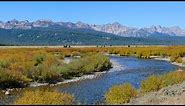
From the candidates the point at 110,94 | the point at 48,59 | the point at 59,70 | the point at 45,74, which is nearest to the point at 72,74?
the point at 59,70

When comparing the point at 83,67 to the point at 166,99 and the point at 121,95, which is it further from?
the point at 166,99

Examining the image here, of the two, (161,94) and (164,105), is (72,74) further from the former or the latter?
(164,105)

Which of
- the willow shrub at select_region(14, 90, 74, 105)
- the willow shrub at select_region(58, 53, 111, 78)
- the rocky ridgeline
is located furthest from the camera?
the willow shrub at select_region(58, 53, 111, 78)

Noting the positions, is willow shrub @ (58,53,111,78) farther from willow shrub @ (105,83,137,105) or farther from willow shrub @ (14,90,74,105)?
willow shrub @ (14,90,74,105)

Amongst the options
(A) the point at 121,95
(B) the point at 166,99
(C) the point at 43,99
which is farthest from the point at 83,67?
(C) the point at 43,99

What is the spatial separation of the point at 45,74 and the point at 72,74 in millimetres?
6318

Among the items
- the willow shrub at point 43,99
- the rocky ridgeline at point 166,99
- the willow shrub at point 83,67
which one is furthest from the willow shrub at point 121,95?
the willow shrub at point 83,67

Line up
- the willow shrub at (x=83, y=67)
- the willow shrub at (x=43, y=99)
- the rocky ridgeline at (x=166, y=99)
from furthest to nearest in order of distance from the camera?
1. the willow shrub at (x=83, y=67)
2. the willow shrub at (x=43, y=99)
3. the rocky ridgeline at (x=166, y=99)

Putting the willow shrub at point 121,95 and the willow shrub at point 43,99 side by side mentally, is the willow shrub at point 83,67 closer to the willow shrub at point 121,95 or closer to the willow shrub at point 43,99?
the willow shrub at point 121,95

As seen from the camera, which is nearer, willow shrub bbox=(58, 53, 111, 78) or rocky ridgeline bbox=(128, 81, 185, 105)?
rocky ridgeline bbox=(128, 81, 185, 105)

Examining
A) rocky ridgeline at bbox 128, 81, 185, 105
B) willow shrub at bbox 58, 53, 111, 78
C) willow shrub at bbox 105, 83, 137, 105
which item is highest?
rocky ridgeline at bbox 128, 81, 185, 105

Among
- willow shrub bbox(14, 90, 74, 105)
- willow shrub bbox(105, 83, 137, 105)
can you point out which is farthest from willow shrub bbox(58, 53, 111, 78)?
willow shrub bbox(14, 90, 74, 105)

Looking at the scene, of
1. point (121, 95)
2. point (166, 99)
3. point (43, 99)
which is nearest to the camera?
point (43, 99)

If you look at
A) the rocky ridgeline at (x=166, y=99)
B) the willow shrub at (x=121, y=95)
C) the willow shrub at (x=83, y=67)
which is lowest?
the willow shrub at (x=83, y=67)
